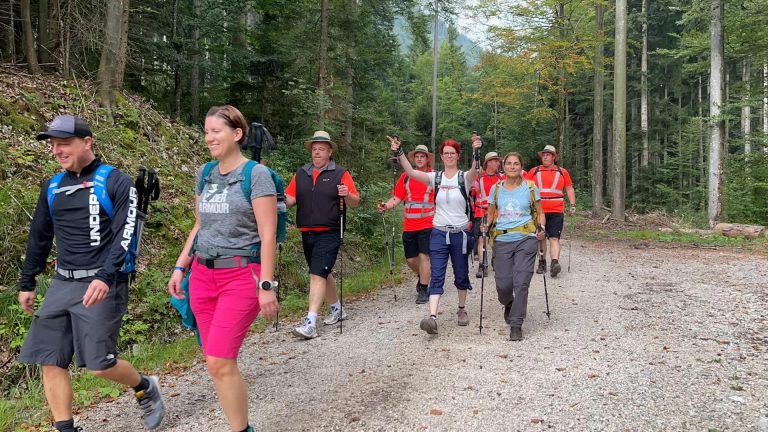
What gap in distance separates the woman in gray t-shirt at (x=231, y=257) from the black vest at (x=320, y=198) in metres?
2.75

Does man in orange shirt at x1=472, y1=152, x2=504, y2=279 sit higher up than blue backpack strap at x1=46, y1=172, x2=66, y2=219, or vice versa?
man in orange shirt at x1=472, y1=152, x2=504, y2=279

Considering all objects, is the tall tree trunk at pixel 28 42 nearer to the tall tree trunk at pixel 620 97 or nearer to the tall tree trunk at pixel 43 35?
the tall tree trunk at pixel 43 35

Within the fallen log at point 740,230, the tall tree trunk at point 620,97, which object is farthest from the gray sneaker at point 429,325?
the tall tree trunk at point 620,97

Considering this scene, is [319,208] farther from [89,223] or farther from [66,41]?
[66,41]

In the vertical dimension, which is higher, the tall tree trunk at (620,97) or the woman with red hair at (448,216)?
the tall tree trunk at (620,97)

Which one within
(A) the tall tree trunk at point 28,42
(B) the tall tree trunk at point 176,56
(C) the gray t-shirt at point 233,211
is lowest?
(C) the gray t-shirt at point 233,211

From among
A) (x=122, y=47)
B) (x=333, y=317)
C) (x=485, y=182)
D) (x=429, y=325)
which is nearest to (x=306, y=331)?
(x=333, y=317)

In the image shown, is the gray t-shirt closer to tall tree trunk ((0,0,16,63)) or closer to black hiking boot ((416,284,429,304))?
black hiking boot ((416,284,429,304))

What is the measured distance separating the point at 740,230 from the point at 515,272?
38.7 feet

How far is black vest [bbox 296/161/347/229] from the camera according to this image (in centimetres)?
606

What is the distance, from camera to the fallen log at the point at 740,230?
13.7m

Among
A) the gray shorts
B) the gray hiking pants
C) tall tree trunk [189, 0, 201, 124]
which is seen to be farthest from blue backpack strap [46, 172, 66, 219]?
tall tree trunk [189, 0, 201, 124]

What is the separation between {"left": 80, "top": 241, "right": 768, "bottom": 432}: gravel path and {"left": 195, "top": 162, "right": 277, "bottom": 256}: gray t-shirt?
5.06 feet

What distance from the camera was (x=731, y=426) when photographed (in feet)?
11.6
